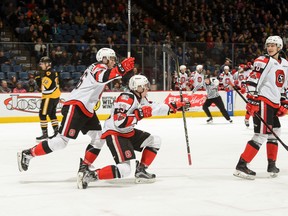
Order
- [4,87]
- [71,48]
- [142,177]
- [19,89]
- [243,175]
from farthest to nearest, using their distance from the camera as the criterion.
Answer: [71,48], [19,89], [4,87], [243,175], [142,177]

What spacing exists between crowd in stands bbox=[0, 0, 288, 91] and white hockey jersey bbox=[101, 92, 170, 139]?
31.9ft

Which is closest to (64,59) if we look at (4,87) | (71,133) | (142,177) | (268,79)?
(4,87)

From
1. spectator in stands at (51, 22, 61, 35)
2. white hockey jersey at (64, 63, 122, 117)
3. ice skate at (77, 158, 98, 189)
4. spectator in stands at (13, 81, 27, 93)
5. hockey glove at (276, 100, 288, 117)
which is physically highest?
spectator in stands at (51, 22, 61, 35)


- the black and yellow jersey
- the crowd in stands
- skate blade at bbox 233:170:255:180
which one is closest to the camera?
skate blade at bbox 233:170:255:180

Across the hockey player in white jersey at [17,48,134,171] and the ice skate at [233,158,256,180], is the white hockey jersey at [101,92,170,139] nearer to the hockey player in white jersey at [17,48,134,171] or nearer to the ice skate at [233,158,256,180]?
the hockey player in white jersey at [17,48,134,171]

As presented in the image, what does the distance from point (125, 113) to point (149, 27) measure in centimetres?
1555

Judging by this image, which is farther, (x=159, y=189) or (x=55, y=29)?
(x=55, y=29)

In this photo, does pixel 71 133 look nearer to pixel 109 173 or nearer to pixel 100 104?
pixel 109 173

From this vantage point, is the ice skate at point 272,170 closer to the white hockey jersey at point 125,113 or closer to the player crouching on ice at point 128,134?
the player crouching on ice at point 128,134

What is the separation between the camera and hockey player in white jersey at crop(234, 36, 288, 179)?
599 cm

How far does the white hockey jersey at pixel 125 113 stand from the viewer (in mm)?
5418

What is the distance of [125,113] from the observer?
543 cm

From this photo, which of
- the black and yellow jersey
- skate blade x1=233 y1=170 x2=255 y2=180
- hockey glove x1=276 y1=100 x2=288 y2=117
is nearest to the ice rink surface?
skate blade x1=233 y1=170 x2=255 y2=180

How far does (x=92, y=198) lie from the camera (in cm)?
500
